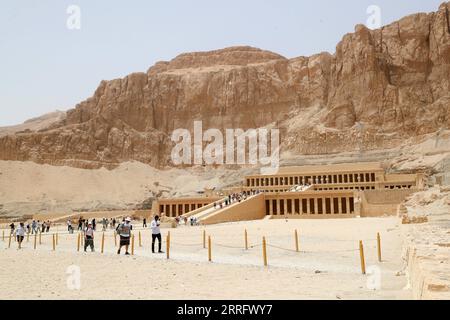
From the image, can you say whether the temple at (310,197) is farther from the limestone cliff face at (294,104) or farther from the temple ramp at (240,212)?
the limestone cliff face at (294,104)

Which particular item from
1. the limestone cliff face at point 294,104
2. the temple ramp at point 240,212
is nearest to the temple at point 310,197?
the temple ramp at point 240,212

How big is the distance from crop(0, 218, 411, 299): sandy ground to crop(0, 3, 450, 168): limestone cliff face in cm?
6877

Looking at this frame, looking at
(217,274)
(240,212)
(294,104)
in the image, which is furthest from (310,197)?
(294,104)

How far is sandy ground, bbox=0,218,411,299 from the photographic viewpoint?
33.5ft

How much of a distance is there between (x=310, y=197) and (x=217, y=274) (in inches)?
1700

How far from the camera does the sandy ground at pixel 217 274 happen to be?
1020 cm

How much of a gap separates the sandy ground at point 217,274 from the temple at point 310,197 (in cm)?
2349

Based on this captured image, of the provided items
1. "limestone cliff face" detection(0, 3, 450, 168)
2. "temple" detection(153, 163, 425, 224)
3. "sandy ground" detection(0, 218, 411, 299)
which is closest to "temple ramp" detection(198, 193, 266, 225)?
"temple" detection(153, 163, 425, 224)

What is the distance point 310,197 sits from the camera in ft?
182

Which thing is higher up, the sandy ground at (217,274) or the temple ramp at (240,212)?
the sandy ground at (217,274)

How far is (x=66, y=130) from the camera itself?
98625mm
